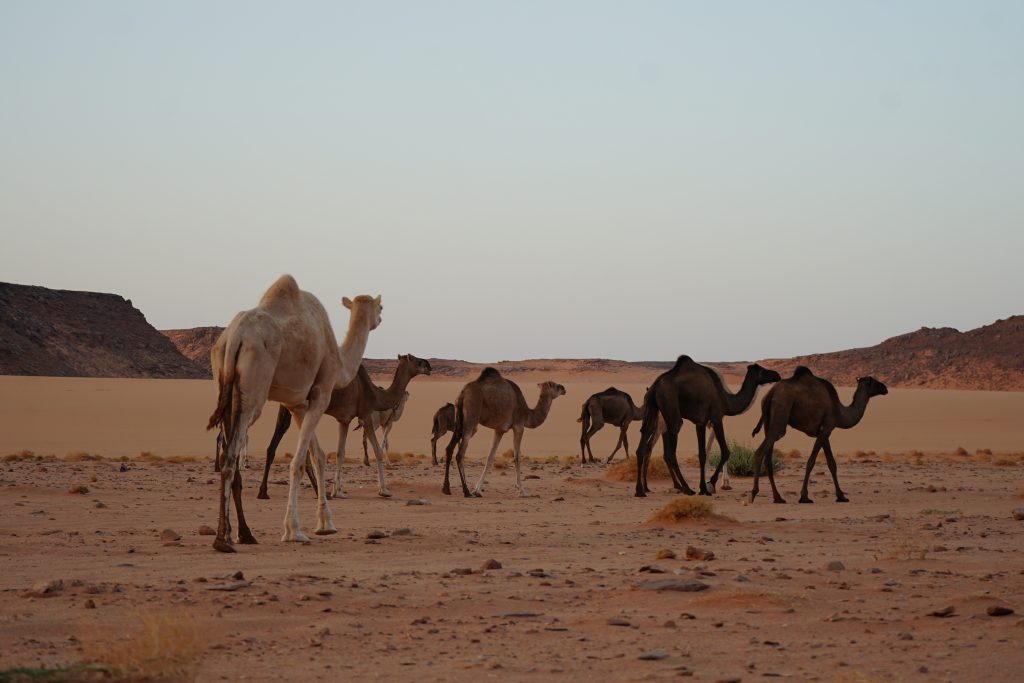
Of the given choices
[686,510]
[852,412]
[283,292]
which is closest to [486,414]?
[686,510]

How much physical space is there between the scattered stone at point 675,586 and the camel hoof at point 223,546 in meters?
4.32

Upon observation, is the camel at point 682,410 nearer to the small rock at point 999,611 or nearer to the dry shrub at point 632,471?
the dry shrub at point 632,471

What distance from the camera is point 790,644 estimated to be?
8.13m

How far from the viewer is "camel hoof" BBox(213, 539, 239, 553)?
39.4 ft

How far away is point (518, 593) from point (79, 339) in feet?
335

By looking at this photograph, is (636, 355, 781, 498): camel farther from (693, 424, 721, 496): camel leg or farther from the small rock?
the small rock

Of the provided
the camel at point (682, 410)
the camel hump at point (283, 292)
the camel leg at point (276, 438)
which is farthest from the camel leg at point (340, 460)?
the camel hump at point (283, 292)

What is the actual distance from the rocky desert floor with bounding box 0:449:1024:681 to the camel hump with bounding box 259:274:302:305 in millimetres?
2626

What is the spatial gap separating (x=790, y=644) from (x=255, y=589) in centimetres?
421

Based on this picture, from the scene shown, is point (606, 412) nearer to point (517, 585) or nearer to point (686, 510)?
point (686, 510)

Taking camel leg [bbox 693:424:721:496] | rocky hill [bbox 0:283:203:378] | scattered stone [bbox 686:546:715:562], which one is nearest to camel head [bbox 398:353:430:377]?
camel leg [bbox 693:424:721:496]

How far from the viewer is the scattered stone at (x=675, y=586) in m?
9.81

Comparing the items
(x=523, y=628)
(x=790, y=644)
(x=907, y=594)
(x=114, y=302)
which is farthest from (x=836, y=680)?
(x=114, y=302)

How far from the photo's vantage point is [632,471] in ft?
76.9
